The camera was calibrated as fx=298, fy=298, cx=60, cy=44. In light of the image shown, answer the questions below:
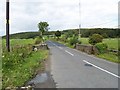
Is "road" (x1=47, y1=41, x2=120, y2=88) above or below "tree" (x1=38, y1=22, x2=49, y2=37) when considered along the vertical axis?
below

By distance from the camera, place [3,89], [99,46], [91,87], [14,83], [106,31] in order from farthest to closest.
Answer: [106,31] → [99,46] → [14,83] → [91,87] → [3,89]

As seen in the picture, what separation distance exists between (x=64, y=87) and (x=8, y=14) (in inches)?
479

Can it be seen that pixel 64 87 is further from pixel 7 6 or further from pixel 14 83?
pixel 7 6

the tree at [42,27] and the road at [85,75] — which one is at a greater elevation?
the tree at [42,27]

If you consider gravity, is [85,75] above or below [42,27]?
below

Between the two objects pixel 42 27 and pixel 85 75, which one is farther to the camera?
pixel 42 27

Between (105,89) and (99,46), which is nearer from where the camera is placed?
(105,89)

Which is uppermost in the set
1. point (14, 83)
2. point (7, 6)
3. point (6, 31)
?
point (7, 6)

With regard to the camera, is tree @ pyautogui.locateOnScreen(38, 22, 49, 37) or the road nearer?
the road

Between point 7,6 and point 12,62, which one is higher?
point 7,6

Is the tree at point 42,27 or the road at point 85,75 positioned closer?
the road at point 85,75

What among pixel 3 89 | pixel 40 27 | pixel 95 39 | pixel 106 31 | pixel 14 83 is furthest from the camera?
pixel 106 31

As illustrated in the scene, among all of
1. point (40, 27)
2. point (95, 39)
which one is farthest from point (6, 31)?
point (40, 27)

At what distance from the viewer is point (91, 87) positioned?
10445 mm
